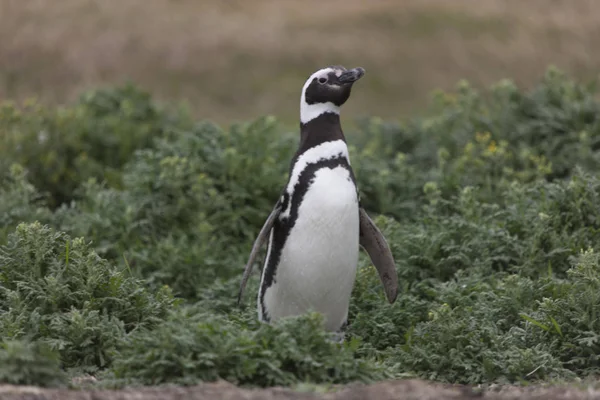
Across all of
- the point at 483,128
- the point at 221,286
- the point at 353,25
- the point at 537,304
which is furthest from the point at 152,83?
the point at 537,304

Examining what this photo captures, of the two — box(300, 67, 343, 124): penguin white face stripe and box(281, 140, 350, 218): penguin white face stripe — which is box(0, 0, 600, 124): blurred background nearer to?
box(300, 67, 343, 124): penguin white face stripe

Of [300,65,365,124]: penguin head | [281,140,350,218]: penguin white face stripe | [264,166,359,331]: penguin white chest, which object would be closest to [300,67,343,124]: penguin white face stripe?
[300,65,365,124]: penguin head

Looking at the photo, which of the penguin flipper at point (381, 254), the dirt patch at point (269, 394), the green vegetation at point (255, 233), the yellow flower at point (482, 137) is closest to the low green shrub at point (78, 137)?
the green vegetation at point (255, 233)

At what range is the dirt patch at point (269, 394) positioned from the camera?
4.80 metres

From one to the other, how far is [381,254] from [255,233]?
2.37m

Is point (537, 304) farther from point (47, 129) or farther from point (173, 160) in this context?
point (47, 129)

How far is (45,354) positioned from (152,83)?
44.3 ft

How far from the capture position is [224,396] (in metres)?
4.79

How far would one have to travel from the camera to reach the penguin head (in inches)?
251

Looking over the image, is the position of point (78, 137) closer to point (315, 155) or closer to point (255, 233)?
point (255, 233)

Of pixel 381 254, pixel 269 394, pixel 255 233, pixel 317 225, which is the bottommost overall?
pixel 269 394

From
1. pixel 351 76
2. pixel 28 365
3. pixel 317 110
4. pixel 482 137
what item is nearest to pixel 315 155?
pixel 317 110

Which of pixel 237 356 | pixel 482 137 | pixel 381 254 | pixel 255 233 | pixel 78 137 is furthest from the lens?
pixel 78 137

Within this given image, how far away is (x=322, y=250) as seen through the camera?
6141 mm
